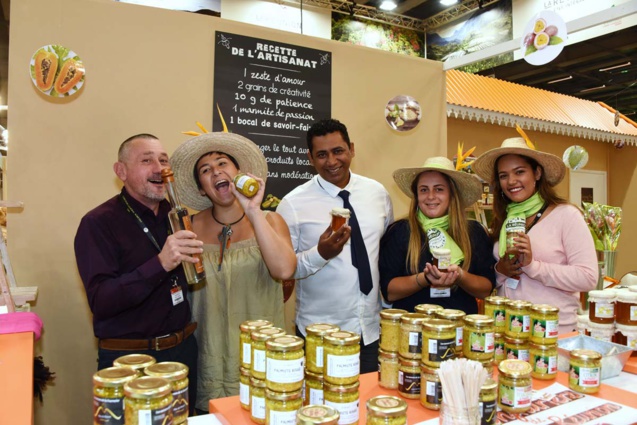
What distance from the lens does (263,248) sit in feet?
7.45

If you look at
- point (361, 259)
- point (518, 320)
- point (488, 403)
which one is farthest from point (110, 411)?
point (361, 259)

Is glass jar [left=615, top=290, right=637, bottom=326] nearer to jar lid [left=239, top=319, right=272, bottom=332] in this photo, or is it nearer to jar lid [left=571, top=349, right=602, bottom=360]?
jar lid [left=571, top=349, right=602, bottom=360]

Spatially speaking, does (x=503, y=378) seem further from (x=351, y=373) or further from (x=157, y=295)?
(x=157, y=295)

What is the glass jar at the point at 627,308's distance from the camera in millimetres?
2148

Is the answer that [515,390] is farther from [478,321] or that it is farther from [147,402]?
[147,402]

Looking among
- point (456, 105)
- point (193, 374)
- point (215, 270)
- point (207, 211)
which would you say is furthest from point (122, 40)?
point (456, 105)

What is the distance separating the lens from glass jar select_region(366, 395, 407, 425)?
121 cm

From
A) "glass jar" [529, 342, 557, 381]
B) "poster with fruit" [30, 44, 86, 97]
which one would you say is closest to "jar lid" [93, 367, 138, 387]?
"glass jar" [529, 342, 557, 381]

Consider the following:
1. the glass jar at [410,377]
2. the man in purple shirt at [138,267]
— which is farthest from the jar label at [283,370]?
the man in purple shirt at [138,267]

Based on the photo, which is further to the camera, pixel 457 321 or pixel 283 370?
pixel 457 321

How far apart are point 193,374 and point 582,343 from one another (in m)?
1.87

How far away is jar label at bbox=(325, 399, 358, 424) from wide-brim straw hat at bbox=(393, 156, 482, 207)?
1.56 metres

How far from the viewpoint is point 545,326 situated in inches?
72.9

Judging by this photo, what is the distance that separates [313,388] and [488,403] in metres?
0.53
